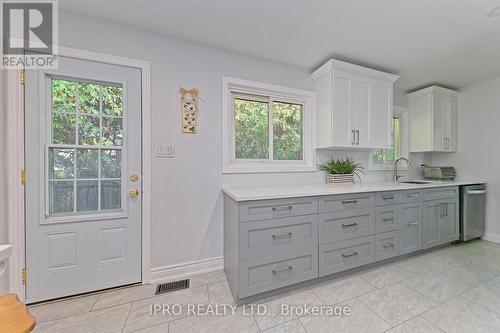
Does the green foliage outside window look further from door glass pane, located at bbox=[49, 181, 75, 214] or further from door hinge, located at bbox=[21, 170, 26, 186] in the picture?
door hinge, located at bbox=[21, 170, 26, 186]

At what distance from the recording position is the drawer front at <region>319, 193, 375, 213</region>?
178 cm

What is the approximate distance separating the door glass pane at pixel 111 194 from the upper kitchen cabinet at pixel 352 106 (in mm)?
2213

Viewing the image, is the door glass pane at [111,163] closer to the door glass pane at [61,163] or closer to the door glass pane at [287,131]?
the door glass pane at [61,163]

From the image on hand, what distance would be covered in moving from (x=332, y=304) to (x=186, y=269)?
1.34 metres

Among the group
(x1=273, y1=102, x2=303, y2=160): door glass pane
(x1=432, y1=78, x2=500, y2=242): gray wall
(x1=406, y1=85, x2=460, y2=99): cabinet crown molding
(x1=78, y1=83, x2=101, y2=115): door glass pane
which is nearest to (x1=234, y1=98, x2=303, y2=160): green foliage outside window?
(x1=273, y1=102, x2=303, y2=160): door glass pane

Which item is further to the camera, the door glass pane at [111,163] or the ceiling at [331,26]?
the door glass pane at [111,163]

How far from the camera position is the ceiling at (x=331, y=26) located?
60.1 inches

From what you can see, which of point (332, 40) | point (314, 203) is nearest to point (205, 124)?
point (314, 203)

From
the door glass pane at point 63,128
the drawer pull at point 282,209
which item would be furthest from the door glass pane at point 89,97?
the drawer pull at point 282,209

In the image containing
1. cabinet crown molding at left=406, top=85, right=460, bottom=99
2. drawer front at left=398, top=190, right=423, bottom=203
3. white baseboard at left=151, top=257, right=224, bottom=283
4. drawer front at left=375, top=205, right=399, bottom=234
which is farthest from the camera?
cabinet crown molding at left=406, top=85, right=460, bottom=99

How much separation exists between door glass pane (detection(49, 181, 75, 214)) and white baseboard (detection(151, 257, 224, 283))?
898 mm

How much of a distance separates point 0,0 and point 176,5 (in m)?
1.22

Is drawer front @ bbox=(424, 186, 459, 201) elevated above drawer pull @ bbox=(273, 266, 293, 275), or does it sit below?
above

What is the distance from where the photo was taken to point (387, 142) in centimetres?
254
